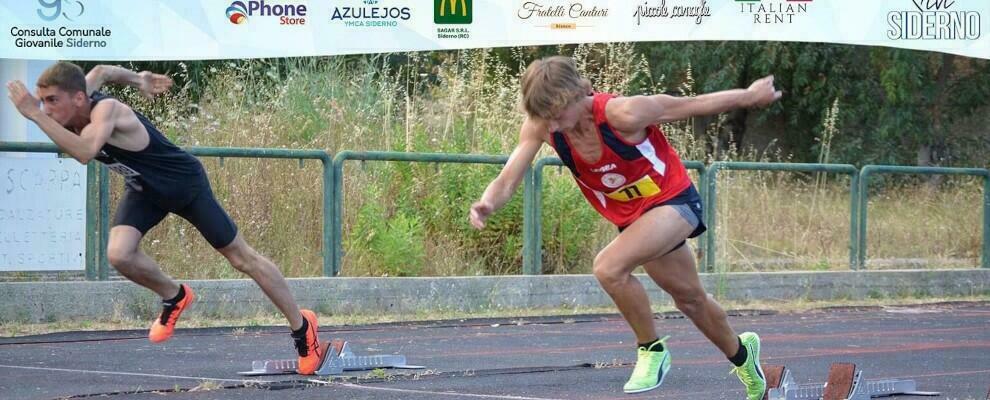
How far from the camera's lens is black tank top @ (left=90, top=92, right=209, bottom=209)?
885 centimetres

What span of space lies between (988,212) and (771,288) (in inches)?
122

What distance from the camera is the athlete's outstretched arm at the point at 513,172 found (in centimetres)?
739

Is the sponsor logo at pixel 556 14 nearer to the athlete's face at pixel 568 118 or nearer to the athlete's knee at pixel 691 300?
the athlete's knee at pixel 691 300

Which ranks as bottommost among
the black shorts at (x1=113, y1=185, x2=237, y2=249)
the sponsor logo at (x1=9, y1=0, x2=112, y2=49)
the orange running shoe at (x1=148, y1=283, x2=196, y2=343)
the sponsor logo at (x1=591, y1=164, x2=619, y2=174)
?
the orange running shoe at (x1=148, y1=283, x2=196, y2=343)

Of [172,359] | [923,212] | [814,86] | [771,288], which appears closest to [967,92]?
[814,86]

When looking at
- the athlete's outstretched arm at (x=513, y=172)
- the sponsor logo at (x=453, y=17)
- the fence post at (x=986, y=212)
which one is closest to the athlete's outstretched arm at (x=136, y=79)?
the athlete's outstretched arm at (x=513, y=172)

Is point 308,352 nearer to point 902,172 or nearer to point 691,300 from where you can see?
point 691,300

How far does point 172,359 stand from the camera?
10258 millimetres

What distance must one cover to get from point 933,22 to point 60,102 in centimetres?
1177

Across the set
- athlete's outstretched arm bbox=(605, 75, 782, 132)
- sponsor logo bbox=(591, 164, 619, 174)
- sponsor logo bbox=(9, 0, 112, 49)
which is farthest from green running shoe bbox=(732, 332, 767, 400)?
sponsor logo bbox=(9, 0, 112, 49)

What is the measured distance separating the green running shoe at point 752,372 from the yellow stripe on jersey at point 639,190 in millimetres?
1014

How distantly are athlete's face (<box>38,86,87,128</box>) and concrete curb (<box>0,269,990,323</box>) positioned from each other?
3970mm

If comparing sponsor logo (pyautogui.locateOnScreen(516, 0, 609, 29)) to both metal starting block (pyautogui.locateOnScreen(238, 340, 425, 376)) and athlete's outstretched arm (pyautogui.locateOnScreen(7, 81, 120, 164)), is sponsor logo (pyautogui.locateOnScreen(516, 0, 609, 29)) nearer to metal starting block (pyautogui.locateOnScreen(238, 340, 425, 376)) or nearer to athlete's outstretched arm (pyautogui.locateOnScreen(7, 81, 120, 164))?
metal starting block (pyautogui.locateOnScreen(238, 340, 425, 376))

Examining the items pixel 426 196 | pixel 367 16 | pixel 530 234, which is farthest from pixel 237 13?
pixel 530 234
